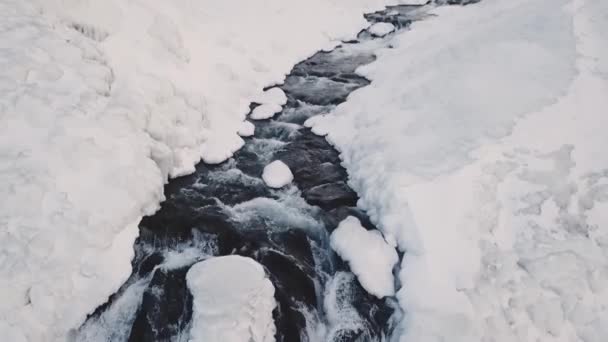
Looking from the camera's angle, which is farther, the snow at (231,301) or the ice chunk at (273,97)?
the ice chunk at (273,97)

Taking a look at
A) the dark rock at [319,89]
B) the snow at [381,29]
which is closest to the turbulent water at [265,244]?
the dark rock at [319,89]

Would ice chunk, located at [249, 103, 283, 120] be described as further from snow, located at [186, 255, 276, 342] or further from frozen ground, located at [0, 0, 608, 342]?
snow, located at [186, 255, 276, 342]

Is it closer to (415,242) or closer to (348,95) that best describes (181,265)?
(415,242)

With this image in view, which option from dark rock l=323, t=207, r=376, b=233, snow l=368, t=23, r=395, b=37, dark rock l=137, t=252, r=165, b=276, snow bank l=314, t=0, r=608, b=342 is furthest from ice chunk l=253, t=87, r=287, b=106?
snow l=368, t=23, r=395, b=37

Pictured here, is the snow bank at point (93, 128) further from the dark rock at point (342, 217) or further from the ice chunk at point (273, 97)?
the dark rock at point (342, 217)

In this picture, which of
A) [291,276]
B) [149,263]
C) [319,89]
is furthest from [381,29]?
[149,263]

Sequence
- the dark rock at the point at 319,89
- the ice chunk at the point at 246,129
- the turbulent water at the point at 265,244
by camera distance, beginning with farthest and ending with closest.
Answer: the dark rock at the point at 319,89, the ice chunk at the point at 246,129, the turbulent water at the point at 265,244

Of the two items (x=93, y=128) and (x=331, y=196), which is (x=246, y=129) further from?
(x=93, y=128)
